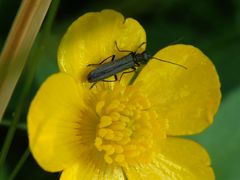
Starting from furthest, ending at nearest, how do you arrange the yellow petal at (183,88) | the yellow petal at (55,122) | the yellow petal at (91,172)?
the yellow petal at (183,88)
the yellow petal at (91,172)
the yellow petal at (55,122)

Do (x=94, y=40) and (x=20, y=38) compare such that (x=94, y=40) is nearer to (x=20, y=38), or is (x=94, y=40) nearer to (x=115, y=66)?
(x=115, y=66)

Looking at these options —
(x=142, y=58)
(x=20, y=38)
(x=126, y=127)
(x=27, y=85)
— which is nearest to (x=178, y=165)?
(x=126, y=127)

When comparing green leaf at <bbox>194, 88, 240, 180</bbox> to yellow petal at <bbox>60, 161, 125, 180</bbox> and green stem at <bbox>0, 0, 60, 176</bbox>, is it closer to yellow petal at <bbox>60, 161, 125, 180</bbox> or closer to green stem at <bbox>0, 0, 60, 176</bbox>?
yellow petal at <bbox>60, 161, 125, 180</bbox>

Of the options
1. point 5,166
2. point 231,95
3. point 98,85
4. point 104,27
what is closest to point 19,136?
point 5,166

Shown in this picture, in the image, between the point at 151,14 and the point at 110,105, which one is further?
the point at 151,14

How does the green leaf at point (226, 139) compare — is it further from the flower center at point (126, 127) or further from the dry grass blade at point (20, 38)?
the dry grass blade at point (20, 38)

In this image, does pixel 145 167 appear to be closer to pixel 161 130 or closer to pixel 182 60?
pixel 161 130

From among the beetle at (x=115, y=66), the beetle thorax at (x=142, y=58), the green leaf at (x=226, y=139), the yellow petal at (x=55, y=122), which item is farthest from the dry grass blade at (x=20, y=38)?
the green leaf at (x=226, y=139)
